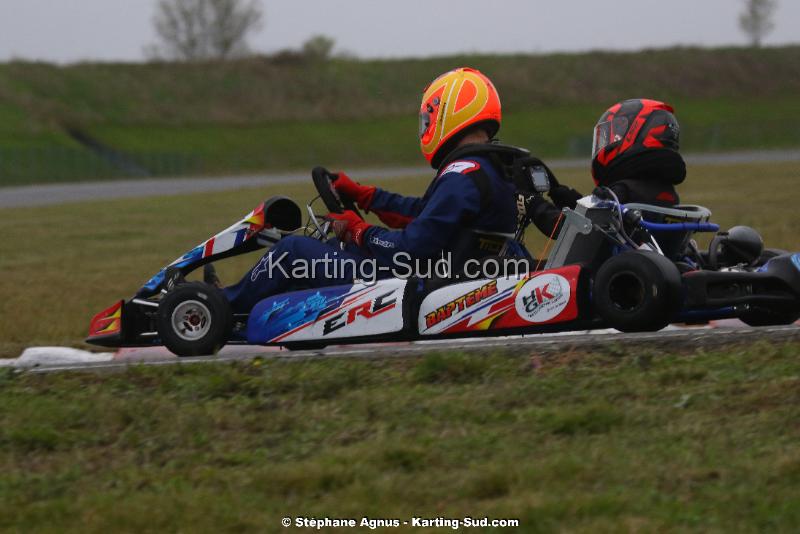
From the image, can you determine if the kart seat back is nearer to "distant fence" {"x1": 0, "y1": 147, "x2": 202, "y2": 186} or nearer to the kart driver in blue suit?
the kart driver in blue suit

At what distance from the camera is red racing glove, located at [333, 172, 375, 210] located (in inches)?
244

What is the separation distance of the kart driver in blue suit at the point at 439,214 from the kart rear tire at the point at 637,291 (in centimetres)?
69

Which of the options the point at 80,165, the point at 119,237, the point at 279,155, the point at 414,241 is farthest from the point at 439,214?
the point at 279,155

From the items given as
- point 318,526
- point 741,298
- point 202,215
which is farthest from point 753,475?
point 202,215

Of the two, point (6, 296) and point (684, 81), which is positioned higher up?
point (684, 81)

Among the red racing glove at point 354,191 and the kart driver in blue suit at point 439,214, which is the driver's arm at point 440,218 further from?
the red racing glove at point 354,191

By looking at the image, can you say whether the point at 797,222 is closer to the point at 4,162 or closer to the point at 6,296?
the point at 6,296

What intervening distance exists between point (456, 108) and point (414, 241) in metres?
0.76

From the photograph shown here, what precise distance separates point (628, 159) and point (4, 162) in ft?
122

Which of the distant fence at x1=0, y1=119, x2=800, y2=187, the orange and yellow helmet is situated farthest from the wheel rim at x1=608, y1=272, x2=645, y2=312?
the distant fence at x1=0, y1=119, x2=800, y2=187

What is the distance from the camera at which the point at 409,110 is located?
58.5 meters

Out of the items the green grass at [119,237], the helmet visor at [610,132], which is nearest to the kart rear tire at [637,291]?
the helmet visor at [610,132]

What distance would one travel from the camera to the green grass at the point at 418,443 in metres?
3.33

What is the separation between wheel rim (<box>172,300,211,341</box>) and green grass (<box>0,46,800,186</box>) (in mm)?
37077
